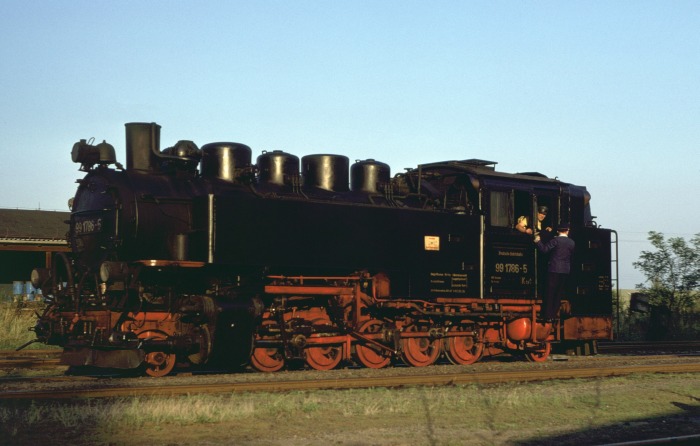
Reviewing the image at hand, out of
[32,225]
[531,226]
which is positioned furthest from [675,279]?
[32,225]

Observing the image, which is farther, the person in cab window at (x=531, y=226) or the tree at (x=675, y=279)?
the tree at (x=675, y=279)

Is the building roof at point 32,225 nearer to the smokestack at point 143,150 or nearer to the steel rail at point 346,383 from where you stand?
the smokestack at point 143,150

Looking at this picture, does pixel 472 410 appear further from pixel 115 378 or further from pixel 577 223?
pixel 577 223

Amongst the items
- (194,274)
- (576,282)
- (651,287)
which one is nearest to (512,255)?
(576,282)

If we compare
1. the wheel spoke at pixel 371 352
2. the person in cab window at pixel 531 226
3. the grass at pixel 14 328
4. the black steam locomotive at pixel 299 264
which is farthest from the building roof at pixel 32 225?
the person in cab window at pixel 531 226

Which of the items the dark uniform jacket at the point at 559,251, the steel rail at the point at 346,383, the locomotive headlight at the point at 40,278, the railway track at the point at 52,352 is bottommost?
the railway track at the point at 52,352

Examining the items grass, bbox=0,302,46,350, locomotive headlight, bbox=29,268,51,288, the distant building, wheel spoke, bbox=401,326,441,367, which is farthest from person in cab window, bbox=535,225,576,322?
the distant building

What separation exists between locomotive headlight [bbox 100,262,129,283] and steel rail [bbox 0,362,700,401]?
1.72 meters

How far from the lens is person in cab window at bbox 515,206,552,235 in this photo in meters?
15.6

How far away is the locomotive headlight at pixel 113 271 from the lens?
11805 mm

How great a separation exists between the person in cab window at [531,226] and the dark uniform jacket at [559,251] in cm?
44

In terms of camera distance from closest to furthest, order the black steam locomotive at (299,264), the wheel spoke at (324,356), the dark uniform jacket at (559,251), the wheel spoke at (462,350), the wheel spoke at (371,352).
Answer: the black steam locomotive at (299,264)
the wheel spoke at (324,356)
the wheel spoke at (371,352)
the wheel spoke at (462,350)
the dark uniform jacket at (559,251)

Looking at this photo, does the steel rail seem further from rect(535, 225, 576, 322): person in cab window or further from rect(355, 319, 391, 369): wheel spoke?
rect(535, 225, 576, 322): person in cab window

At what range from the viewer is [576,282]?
643 inches
